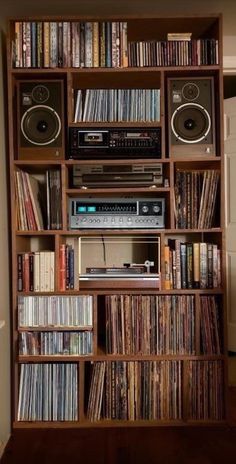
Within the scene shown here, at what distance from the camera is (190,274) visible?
75.4 inches

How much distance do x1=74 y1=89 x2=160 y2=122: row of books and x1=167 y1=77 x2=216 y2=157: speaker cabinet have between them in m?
0.10

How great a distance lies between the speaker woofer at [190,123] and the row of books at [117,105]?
11 cm

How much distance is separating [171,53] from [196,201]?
780 mm

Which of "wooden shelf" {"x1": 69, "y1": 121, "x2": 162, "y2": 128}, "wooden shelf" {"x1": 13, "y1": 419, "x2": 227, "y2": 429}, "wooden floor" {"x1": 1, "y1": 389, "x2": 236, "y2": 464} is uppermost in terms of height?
"wooden shelf" {"x1": 69, "y1": 121, "x2": 162, "y2": 128}

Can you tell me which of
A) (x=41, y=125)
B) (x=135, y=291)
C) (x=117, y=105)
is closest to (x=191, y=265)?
(x=135, y=291)

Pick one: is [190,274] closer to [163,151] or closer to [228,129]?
[163,151]

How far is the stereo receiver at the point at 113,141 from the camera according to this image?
1.87m

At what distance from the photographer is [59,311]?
188 centimetres

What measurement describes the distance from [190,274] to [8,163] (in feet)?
3.75

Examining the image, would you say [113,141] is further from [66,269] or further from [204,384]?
[204,384]

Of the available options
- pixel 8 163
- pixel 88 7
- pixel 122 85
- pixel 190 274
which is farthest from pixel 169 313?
pixel 88 7

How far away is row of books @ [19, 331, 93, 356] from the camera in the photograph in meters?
1.87

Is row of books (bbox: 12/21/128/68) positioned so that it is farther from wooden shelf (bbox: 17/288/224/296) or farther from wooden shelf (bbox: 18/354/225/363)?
wooden shelf (bbox: 18/354/225/363)

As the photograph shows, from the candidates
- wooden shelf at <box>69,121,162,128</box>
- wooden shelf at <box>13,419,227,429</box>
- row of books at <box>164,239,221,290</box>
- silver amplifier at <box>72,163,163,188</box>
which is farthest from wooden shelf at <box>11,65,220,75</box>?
wooden shelf at <box>13,419,227,429</box>
